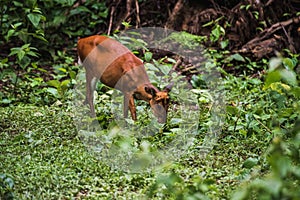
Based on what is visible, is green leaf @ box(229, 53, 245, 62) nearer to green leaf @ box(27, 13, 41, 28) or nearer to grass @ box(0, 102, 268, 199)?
grass @ box(0, 102, 268, 199)

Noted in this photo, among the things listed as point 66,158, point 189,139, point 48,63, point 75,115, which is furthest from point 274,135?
point 48,63

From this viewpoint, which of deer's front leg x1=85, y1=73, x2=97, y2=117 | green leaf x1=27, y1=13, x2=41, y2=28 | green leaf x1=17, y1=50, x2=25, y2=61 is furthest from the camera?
green leaf x1=17, y1=50, x2=25, y2=61

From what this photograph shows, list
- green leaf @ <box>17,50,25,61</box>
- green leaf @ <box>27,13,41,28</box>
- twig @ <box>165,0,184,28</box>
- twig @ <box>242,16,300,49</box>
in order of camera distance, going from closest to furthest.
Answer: green leaf @ <box>27,13,41,28</box> < green leaf @ <box>17,50,25,61</box> < twig @ <box>242,16,300,49</box> < twig @ <box>165,0,184,28</box>

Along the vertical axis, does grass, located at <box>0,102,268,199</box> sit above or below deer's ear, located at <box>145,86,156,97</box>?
below

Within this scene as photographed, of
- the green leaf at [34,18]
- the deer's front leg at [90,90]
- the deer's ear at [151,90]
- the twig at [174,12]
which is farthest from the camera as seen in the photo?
the twig at [174,12]

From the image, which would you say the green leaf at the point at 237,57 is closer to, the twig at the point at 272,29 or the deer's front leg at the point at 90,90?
the twig at the point at 272,29

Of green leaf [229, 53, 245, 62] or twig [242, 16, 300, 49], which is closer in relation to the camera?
green leaf [229, 53, 245, 62]

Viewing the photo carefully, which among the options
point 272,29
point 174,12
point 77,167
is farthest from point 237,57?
point 77,167

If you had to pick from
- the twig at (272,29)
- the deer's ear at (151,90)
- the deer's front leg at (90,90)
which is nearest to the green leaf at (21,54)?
the deer's front leg at (90,90)

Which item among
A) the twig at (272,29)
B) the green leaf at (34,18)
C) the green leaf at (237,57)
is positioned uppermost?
the green leaf at (34,18)

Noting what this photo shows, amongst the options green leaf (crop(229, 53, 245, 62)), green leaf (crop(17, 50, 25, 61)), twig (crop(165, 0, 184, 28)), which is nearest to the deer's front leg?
green leaf (crop(17, 50, 25, 61))

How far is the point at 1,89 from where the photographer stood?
7625mm

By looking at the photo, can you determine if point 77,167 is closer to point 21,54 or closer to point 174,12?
point 21,54

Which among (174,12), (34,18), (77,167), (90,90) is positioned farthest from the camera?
(174,12)
